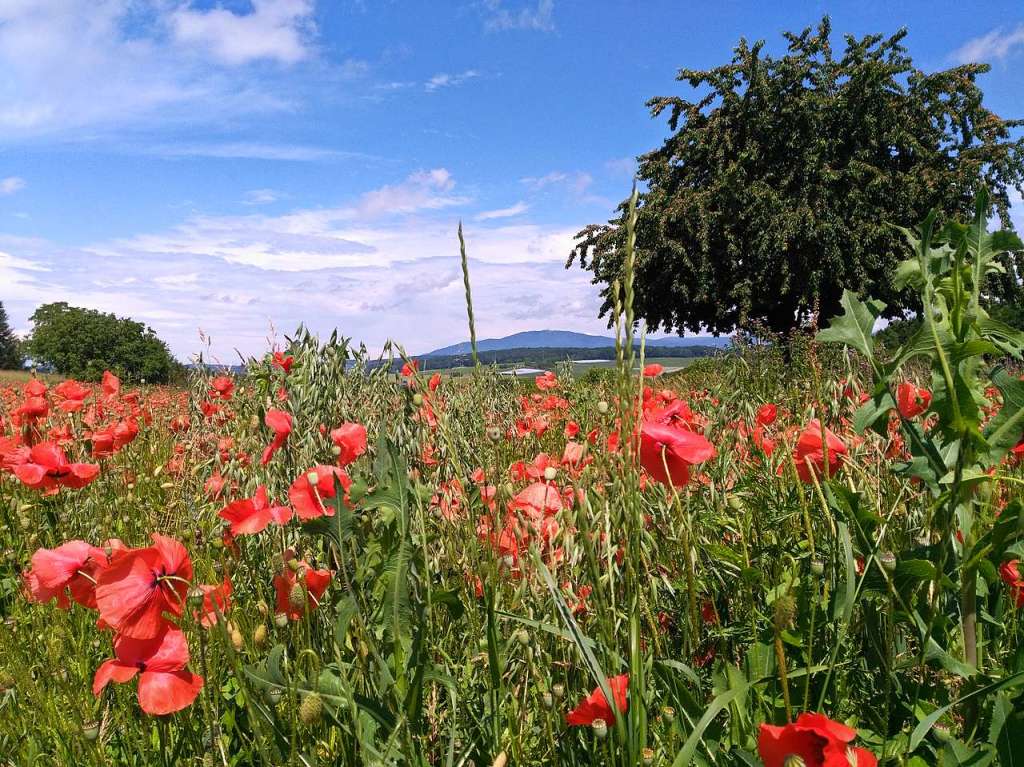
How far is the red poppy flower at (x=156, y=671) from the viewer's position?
1104 mm

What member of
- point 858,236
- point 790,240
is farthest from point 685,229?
point 858,236

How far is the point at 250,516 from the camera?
56.1 inches

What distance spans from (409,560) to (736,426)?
4.35 feet

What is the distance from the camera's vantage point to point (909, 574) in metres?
1.06

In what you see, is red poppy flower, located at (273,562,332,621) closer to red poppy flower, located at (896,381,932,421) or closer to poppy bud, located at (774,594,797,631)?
poppy bud, located at (774,594,797,631)

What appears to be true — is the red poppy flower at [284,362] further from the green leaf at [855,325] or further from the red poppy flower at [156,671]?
the green leaf at [855,325]

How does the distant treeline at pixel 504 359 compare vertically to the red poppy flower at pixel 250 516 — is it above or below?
above

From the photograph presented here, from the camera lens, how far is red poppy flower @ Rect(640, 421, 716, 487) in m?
1.21

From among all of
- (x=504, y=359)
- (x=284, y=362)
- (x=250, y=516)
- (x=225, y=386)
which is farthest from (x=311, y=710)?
(x=504, y=359)

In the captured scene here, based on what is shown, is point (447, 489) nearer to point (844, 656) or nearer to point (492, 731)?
point (492, 731)

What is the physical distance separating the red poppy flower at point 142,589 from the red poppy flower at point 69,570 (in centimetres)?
14

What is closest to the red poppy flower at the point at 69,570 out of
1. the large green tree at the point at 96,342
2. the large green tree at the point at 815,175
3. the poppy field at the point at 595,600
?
the poppy field at the point at 595,600

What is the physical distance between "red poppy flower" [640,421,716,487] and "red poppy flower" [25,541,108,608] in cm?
100

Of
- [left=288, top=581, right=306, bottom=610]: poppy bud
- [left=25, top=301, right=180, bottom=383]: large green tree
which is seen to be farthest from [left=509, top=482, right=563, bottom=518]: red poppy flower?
[left=25, top=301, right=180, bottom=383]: large green tree
